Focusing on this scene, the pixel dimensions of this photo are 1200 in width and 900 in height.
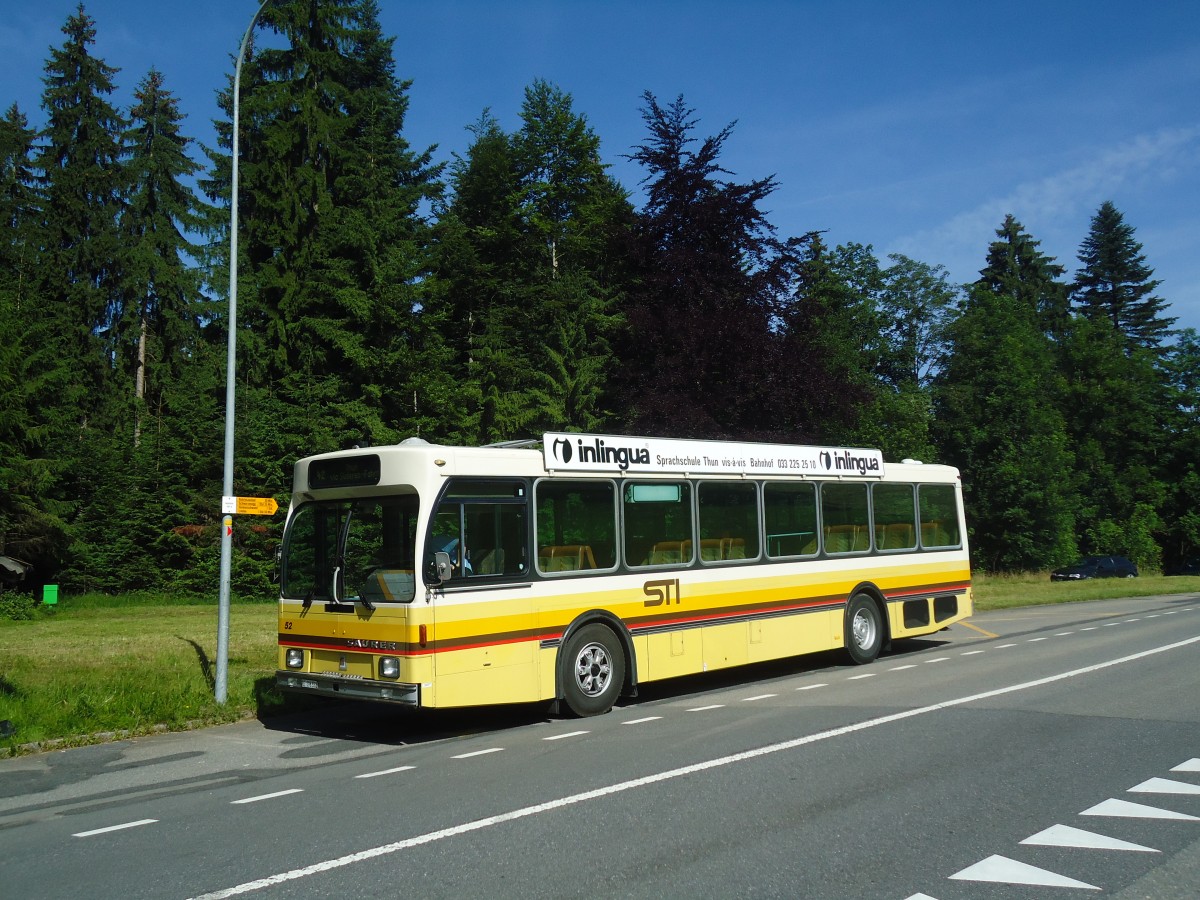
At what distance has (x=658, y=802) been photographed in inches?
269

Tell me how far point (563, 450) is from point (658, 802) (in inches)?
189

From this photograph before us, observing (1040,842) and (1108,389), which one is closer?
(1040,842)

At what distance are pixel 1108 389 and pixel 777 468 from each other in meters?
58.5

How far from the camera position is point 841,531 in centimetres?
1466

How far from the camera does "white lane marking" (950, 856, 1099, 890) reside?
16.7 feet

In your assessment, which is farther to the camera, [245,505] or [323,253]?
[323,253]

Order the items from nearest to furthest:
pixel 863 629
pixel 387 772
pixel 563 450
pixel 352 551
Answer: pixel 387 772 → pixel 352 551 → pixel 563 450 → pixel 863 629

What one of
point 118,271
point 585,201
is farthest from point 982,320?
point 118,271

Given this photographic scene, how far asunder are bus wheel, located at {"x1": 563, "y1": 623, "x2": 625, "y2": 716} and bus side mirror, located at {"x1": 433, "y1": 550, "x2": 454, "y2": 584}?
1.71m

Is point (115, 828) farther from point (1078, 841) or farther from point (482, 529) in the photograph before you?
point (1078, 841)

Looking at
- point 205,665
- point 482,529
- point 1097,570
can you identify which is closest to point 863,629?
point 482,529

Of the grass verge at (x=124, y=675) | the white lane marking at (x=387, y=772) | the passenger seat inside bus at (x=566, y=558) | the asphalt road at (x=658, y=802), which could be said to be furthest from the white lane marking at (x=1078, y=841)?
the grass verge at (x=124, y=675)

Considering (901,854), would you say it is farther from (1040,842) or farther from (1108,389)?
(1108,389)

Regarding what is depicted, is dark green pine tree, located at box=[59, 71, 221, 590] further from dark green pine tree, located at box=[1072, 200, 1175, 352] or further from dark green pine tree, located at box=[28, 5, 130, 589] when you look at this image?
dark green pine tree, located at box=[1072, 200, 1175, 352]
